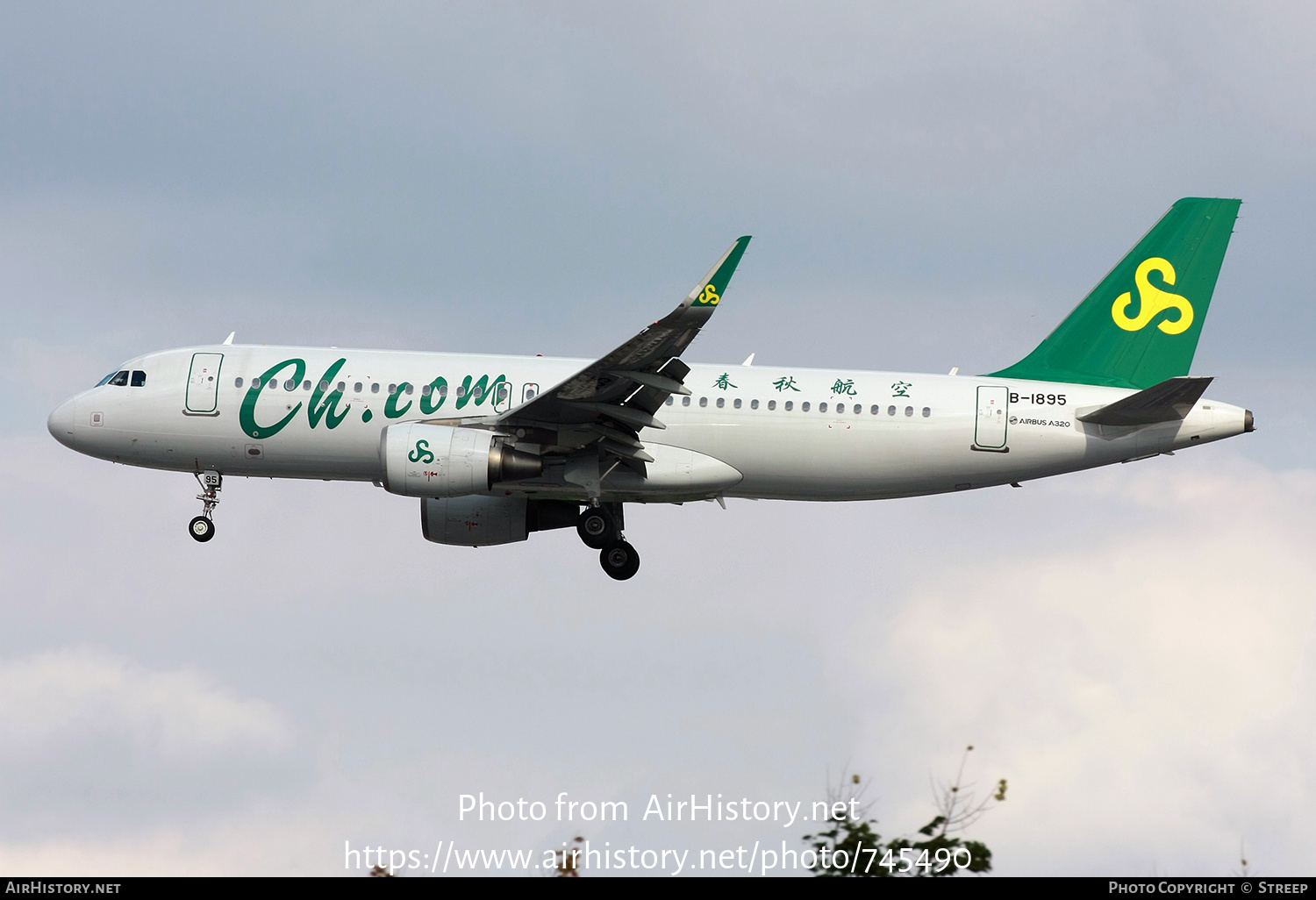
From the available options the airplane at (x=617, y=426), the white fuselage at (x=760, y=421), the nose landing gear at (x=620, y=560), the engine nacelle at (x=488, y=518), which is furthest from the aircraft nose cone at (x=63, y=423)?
the nose landing gear at (x=620, y=560)

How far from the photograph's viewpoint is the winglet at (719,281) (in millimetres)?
28828

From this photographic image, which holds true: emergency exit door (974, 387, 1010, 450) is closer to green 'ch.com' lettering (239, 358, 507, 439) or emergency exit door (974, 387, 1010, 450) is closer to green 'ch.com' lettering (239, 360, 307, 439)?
green 'ch.com' lettering (239, 358, 507, 439)

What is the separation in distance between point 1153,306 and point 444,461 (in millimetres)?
18320

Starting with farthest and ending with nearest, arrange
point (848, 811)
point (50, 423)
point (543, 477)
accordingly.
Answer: point (50, 423), point (543, 477), point (848, 811)

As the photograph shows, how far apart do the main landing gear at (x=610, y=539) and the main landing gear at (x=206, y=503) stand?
8947mm

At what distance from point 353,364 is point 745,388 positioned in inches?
369

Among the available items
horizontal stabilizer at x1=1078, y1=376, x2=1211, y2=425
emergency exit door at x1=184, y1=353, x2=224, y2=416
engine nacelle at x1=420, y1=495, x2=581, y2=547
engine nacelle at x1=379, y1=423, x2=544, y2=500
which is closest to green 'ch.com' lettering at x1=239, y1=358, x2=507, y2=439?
emergency exit door at x1=184, y1=353, x2=224, y2=416

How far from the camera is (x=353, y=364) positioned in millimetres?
35719

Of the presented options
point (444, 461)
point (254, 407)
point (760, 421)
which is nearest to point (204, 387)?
point (254, 407)

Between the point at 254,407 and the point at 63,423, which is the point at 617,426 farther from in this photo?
the point at 63,423

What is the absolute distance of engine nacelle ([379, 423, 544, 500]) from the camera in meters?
33.1
